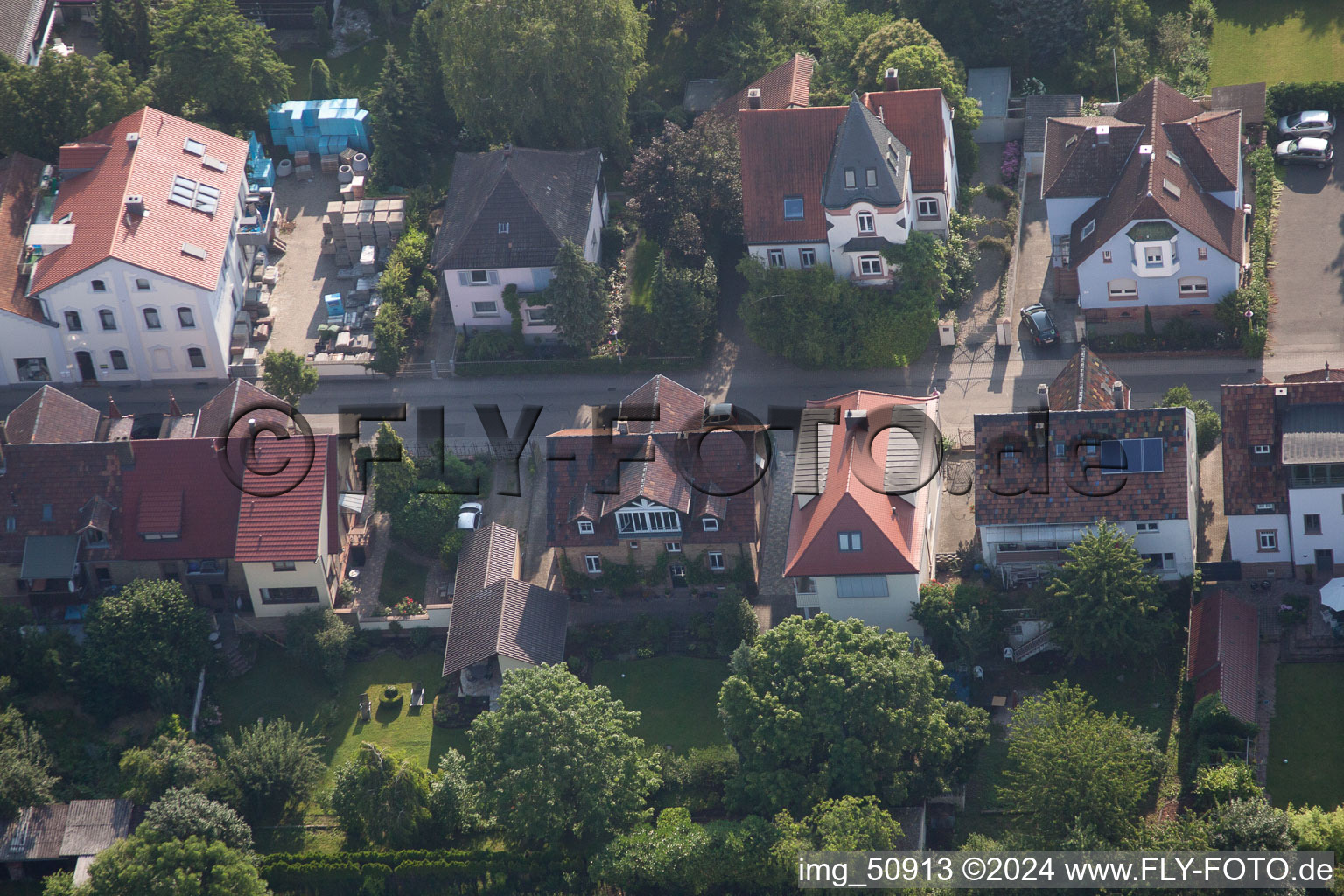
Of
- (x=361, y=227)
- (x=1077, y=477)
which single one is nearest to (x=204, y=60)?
(x=361, y=227)

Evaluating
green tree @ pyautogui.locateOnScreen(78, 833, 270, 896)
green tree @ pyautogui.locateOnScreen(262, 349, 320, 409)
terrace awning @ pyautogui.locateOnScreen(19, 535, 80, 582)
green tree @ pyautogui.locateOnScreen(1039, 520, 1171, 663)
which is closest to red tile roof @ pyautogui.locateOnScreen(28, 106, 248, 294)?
green tree @ pyautogui.locateOnScreen(262, 349, 320, 409)

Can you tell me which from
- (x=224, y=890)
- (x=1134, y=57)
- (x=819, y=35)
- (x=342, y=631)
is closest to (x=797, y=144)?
(x=819, y=35)

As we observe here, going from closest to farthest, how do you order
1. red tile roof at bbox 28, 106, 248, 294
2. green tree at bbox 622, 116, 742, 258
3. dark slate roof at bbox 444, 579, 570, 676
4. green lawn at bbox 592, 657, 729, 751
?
green lawn at bbox 592, 657, 729, 751, dark slate roof at bbox 444, 579, 570, 676, red tile roof at bbox 28, 106, 248, 294, green tree at bbox 622, 116, 742, 258

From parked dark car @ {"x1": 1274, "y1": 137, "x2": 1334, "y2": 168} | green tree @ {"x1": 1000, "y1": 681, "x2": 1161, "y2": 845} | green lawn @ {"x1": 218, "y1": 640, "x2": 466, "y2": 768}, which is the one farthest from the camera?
parked dark car @ {"x1": 1274, "y1": 137, "x2": 1334, "y2": 168}

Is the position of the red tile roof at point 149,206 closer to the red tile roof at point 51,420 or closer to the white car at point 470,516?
the red tile roof at point 51,420

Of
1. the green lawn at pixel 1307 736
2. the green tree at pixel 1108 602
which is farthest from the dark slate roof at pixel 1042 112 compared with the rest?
the green lawn at pixel 1307 736

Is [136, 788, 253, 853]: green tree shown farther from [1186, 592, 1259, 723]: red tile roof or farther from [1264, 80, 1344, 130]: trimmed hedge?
[1264, 80, 1344, 130]: trimmed hedge

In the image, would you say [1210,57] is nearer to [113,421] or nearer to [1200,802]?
[1200,802]
